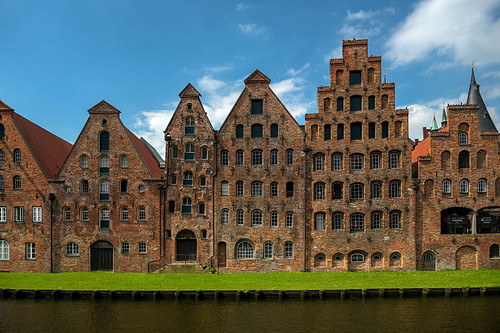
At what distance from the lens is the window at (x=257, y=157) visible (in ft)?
101

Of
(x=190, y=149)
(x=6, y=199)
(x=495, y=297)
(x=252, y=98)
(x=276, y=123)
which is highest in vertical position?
(x=252, y=98)

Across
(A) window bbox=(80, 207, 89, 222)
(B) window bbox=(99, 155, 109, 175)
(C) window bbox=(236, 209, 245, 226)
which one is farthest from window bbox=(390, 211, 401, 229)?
(A) window bbox=(80, 207, 89, 222)

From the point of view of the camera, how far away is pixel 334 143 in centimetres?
3048

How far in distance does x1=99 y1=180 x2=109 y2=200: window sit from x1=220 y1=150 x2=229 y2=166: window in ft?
37.2

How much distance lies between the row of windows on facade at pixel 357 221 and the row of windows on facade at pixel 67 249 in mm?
16635

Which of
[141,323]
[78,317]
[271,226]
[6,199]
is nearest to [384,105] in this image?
[271,226]

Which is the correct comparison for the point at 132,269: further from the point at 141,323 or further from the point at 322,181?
the point at 322,181

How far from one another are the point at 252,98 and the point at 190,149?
7.75m

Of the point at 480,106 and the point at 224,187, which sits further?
the point at 480,106

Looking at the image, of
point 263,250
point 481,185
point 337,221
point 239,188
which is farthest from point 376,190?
point 239,188

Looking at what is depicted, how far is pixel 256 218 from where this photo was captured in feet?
101

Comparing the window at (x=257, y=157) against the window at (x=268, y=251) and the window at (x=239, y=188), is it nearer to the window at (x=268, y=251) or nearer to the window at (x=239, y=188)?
the window at (x=239, y=188)

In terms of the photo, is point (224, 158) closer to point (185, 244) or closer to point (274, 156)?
point (274, 156)

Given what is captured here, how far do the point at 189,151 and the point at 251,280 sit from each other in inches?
521
